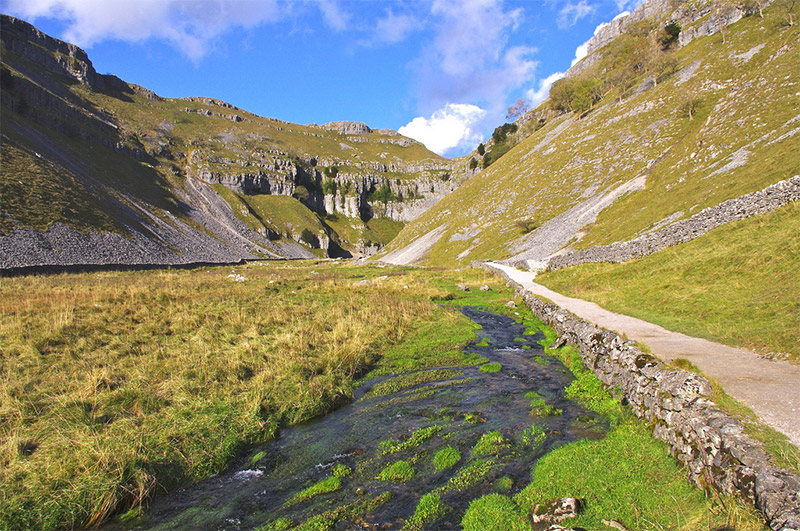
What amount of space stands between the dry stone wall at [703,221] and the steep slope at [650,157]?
106 inches

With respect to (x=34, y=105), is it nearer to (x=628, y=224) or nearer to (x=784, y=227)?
(x=628, y=224)

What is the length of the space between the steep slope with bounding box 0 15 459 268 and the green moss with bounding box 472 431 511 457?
212ft

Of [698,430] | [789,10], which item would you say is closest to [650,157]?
[789,10]

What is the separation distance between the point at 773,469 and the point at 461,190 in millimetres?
100990

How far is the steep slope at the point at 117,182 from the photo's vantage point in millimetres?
61312

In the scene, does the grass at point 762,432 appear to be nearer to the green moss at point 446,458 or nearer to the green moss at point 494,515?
the green moss at point 494,515

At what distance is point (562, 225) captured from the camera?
54.1 m

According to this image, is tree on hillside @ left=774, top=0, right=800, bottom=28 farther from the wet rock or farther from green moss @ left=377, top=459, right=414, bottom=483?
green moss @ left=377, top=459, right=414, bottom=483

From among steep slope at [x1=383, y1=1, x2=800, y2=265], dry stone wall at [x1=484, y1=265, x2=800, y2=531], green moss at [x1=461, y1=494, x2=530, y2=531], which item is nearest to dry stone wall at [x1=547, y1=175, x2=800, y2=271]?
steep slope at [x1=383, y1=1, x2=800, y2=265]

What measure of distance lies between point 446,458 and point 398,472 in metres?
1.18

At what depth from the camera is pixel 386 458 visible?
28.0 ft

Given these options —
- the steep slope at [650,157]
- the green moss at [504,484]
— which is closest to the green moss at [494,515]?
the green moss at [504,484]

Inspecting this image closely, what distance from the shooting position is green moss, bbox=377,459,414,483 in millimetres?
7680

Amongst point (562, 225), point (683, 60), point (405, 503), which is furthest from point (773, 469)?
point (683, 60)
